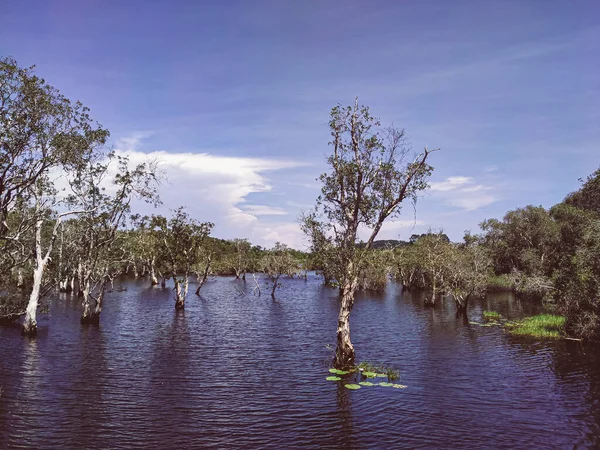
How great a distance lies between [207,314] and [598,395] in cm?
5022

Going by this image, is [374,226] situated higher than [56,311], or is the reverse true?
[374,226]

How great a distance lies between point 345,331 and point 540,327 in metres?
31.1

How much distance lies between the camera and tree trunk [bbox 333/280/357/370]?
29359mm

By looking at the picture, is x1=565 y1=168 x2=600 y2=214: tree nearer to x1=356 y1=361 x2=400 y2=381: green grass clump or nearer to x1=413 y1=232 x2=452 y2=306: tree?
x1=413 y1=232 x2=452 y2=306: tree

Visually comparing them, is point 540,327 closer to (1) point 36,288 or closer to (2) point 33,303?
(1) point 36,288

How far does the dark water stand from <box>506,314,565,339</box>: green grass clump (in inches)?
134

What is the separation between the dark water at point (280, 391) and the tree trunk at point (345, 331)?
5.64ft

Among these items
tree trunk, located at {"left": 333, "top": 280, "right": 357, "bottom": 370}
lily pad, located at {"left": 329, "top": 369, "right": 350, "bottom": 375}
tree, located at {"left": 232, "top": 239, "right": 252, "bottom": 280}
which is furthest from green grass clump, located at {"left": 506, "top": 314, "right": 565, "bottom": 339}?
tree, located at {"left": 232, "top": 239, "right": 252, "bottom": 280}

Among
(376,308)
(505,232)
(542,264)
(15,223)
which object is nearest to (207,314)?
(376,308)

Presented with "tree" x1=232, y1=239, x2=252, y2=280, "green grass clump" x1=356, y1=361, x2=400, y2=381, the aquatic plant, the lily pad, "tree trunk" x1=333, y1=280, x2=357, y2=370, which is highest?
"tree" x1=232, y1=239, x2=252, y2=280

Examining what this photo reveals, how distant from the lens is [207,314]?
6362 cm

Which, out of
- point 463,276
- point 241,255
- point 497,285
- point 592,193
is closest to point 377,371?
point 463,276

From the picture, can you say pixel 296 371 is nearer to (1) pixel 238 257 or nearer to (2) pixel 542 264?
(2) pixel 542 264

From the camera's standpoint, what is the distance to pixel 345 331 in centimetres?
2995
